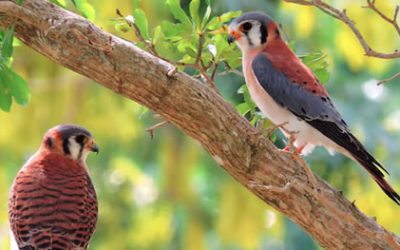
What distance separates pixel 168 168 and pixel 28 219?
517cm

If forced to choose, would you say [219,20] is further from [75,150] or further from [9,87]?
[75,150]

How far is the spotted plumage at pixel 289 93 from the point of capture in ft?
23.2

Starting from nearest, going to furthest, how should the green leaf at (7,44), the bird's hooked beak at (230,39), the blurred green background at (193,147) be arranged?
1. the green leaf at (7,44)
2. the bird's hooked beak at (230,39)
3. the blurred green background at (193,147)

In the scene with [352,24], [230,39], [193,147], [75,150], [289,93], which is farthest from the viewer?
[193,147]

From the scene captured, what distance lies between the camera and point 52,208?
7035 millimetres

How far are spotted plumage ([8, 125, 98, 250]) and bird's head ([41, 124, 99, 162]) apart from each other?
7.7 inches

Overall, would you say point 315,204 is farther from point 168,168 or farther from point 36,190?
point 168,168

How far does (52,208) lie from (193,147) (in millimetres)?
5437

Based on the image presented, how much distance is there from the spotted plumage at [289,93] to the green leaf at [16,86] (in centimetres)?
103

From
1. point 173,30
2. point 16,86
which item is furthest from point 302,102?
point 16,86

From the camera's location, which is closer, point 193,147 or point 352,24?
point 352,24

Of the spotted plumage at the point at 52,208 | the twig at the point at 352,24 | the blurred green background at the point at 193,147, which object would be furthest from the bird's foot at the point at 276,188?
the blurred green background at the point at 193,147

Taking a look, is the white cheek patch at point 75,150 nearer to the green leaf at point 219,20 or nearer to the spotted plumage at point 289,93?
the spotted plumage at point 289,93

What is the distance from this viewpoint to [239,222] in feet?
37.2
